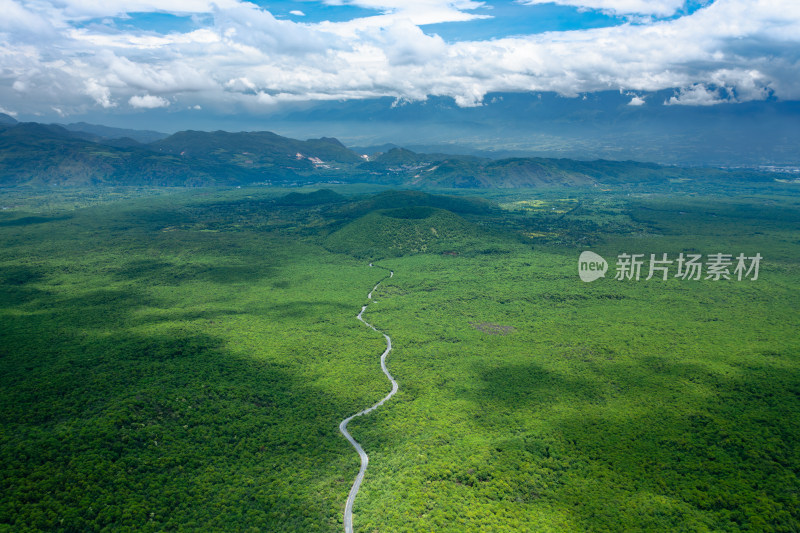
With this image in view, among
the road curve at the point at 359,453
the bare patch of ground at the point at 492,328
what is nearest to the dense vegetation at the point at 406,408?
the bare patch of ground at the point at 492,328

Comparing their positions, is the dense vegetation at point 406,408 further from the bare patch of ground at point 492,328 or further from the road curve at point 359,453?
the road curve at point 359,453

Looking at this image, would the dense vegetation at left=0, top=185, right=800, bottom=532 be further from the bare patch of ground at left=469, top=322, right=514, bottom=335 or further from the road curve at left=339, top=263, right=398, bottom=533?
the road curve at left=339, top=263, right=398, bottom=533

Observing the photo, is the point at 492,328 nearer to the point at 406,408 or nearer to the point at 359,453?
the point at 406,408

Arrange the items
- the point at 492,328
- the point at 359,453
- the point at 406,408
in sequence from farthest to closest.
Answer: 1. the point at 492,328
2. the point at 406,408
3. the point at 359,453

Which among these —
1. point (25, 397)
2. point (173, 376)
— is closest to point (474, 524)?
point (173, 376)

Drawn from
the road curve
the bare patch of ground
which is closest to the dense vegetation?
the bare patch of ground

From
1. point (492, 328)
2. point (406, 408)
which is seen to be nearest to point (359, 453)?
point (406, 408)

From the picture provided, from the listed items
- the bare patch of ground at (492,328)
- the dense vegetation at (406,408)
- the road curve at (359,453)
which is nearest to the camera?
the dense vegetation at (406,408)

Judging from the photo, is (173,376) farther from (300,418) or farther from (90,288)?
(90,288)
